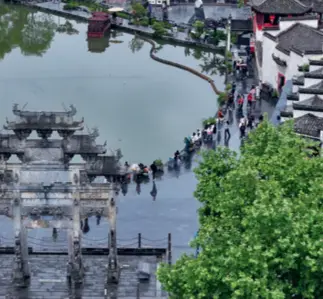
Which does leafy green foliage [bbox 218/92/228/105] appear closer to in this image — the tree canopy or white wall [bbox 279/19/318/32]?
white wall [bbox 279/19/318/32]

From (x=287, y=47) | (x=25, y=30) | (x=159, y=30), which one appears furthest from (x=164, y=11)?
(x=287, y=47)

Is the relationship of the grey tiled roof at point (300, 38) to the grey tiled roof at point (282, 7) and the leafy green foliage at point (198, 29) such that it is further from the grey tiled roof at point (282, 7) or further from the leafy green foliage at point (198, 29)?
the leafy green foliage at point (198, 29)

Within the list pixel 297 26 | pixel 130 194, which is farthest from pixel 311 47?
pixel 130 194

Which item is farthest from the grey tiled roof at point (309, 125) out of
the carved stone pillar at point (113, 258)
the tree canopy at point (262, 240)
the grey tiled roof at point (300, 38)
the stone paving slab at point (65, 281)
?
the carved stone pillar at point (113, 258)

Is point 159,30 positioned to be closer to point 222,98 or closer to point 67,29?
point 67,29

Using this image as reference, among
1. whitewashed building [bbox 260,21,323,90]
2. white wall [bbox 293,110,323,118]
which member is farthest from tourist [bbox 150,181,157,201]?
whitewashed building [bbox 260,21,323,90]

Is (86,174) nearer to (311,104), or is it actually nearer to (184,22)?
(311,104)
